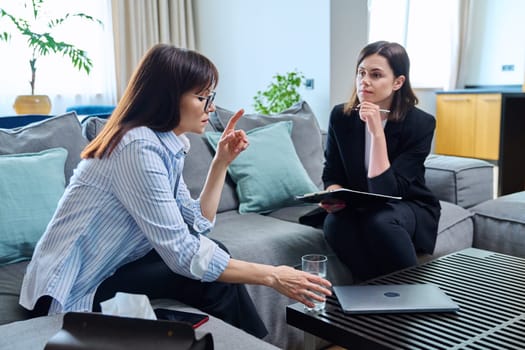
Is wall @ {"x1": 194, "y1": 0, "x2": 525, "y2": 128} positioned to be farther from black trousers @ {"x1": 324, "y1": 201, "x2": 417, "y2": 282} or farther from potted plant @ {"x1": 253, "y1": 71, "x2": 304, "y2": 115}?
black trousers @ {"x1": 324, "y1": 201, "x2": 417, "y2": 282}

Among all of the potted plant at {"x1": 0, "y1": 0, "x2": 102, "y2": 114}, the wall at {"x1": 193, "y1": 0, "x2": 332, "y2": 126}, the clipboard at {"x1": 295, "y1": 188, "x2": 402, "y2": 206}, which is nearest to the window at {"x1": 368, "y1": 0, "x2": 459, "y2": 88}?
the wall at {"x1": 193, "y1": 0, "x2": 332, "y2": 126}

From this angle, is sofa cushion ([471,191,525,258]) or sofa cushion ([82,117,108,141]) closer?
sofa cushion ([82,117,108,141])

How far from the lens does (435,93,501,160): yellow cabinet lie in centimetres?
553

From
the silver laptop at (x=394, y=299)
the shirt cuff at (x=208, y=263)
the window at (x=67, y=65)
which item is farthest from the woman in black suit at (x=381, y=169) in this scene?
the window at (x=67, y=65)

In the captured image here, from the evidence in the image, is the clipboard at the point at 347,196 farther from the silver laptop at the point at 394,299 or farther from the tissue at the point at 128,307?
the tissue at the point at 128,307

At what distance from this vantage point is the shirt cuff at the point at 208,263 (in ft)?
3.71

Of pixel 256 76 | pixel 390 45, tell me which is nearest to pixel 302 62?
pixel 256 76

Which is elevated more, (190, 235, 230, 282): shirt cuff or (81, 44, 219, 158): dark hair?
(81, 44, 219, 158): dark hair

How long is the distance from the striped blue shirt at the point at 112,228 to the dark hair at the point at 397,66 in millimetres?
977

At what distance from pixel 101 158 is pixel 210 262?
343mm

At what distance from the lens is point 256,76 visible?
162 inches

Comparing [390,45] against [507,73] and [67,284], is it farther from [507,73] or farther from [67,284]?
[507,73]

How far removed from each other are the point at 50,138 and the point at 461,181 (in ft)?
5.66

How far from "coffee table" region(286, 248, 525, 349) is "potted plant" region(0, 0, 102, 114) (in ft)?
7.69
